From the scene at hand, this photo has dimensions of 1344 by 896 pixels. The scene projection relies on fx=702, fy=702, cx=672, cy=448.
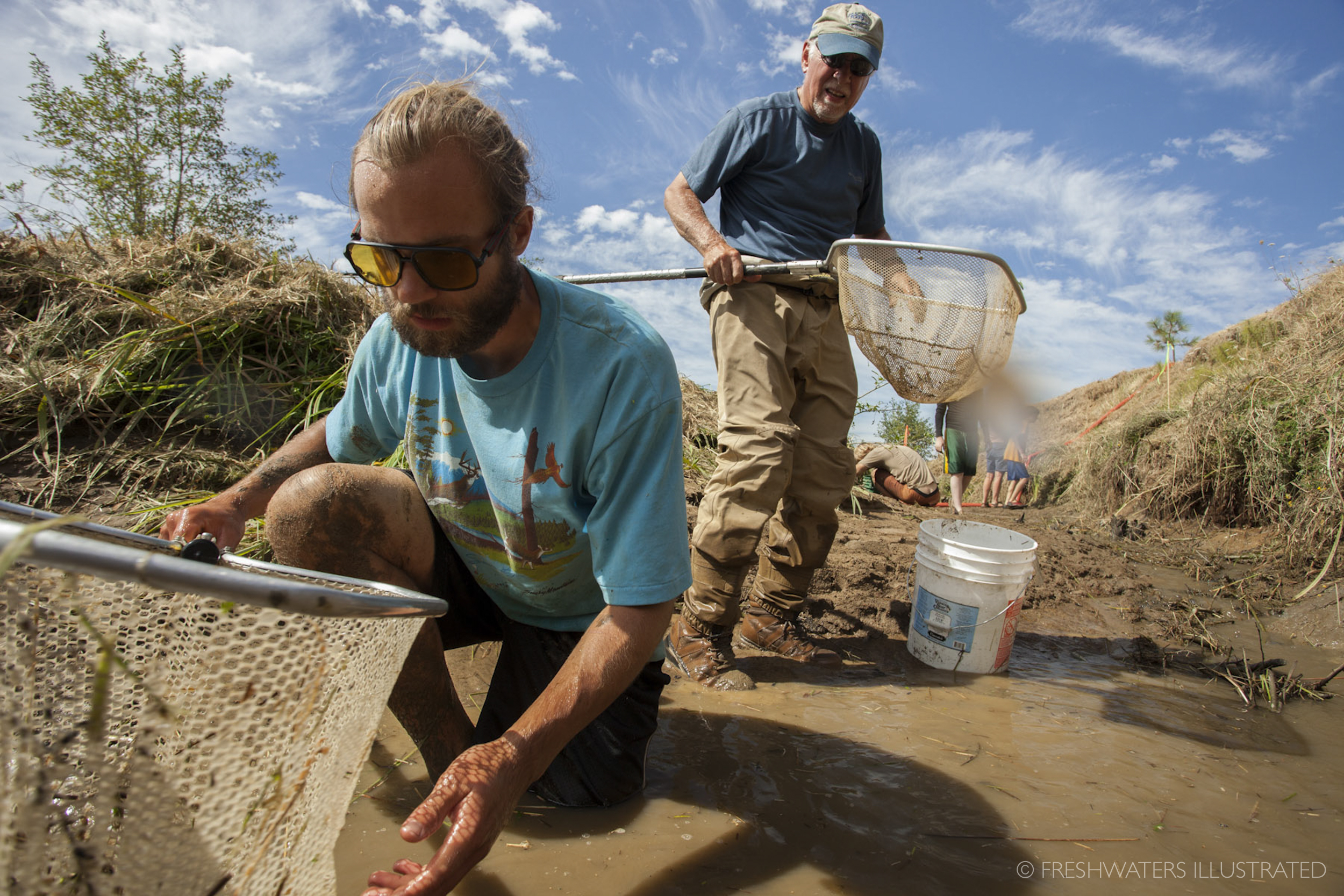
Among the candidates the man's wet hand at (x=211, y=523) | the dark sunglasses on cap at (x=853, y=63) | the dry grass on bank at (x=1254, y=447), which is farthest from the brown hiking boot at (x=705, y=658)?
the dry grass on bank at (x=1254, y=447)

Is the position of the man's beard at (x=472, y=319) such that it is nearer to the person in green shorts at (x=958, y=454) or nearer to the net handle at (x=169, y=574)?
the net handle at (x=169, y=574)

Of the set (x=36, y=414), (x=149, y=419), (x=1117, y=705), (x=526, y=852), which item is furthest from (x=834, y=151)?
(x=36, y=414)

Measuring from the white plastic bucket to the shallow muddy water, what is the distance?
16 cm

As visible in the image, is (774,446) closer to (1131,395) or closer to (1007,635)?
(1007,635)

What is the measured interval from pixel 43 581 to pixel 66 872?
0.32 m

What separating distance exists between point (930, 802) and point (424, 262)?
1751 mm

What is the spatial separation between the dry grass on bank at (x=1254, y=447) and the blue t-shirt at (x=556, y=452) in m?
4.64

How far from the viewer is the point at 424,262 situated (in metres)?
1.35

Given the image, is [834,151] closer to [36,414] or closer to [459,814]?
[459,814]

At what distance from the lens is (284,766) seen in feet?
2.86

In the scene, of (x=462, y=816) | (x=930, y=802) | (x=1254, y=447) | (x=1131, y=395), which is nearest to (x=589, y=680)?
(x=462, y=816)

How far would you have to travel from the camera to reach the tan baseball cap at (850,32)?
8.68 ft

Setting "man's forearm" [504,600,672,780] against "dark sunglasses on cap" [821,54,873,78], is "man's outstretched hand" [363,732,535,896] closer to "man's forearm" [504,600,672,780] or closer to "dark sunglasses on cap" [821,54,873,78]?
"man's forearm" [504,600,672,780]

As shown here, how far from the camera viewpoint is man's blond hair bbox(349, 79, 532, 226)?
4.36ft
